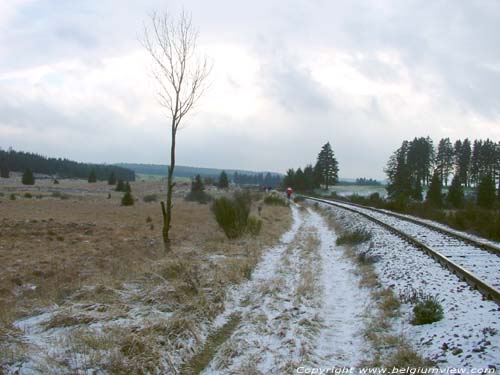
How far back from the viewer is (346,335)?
5934 mm

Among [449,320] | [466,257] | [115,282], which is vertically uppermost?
[466,257]

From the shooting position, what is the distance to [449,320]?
18.4 feet

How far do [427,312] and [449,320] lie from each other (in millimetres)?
313

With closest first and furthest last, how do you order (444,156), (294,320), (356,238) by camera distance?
(294,320)
(356,238)
(444,156)

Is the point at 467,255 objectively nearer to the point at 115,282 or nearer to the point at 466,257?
the point at 466,257

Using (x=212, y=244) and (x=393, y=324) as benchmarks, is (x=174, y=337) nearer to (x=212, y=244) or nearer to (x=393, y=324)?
(x=393, y=324)

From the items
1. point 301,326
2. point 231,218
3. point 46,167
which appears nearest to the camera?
point 301,326

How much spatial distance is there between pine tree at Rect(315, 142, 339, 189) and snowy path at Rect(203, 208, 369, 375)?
74.9m

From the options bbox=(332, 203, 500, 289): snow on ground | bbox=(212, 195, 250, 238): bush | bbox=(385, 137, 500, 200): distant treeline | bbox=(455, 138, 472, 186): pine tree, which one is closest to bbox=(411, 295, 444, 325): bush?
bbox=(332, 203, 500, 289): snow on ground

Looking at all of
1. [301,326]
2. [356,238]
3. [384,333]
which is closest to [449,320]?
[384,333]

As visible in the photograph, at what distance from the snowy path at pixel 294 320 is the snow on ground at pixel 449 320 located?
0.80 meters

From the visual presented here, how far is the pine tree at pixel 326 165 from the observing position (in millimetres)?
84062

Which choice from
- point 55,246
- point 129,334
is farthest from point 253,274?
point 55,246

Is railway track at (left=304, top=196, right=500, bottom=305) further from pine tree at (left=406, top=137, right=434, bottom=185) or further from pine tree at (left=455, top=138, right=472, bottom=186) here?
pine tree at (left=455, top=138, right=472, bottom=186)
